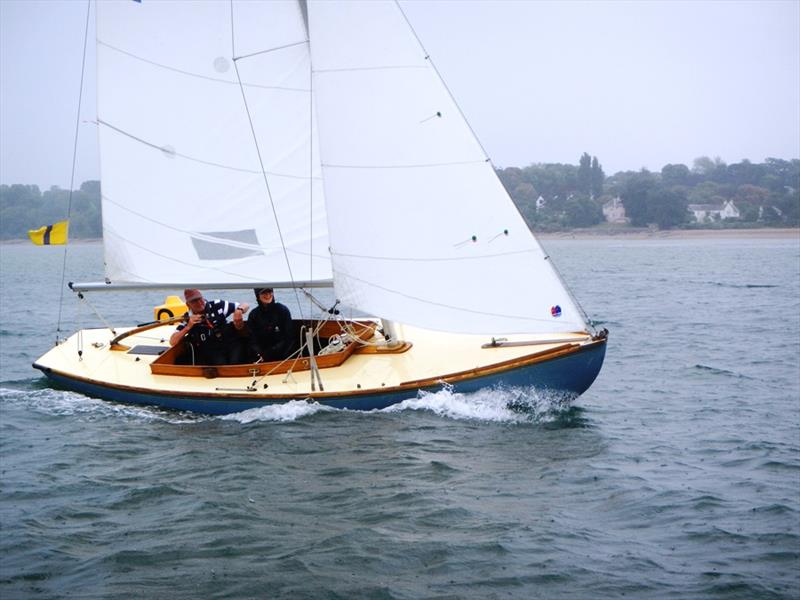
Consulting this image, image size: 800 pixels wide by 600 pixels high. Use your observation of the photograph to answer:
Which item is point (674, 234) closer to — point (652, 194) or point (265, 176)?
point (652, 194)

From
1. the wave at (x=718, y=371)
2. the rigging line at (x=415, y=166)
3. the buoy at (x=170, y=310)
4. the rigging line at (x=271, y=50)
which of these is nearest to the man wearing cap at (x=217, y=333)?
the rigging line at (x=415, y=166)

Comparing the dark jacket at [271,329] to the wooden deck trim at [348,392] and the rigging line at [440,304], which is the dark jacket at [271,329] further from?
the rigging line at [440,304]

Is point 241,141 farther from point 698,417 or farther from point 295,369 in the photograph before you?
point 698,417

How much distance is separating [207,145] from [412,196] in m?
2.82

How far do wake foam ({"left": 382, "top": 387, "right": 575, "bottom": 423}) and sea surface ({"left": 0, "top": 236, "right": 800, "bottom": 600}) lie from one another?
0.03m

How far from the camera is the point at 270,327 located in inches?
503

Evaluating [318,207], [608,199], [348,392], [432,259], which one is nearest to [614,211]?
[608,199]

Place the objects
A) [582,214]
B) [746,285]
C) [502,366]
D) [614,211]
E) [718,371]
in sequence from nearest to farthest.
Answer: [502,366], [718,371], [746,285], [582,214], [614,211]

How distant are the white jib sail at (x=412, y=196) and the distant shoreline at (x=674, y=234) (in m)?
103

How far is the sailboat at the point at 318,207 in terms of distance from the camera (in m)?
11.6

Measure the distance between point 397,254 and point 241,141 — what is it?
2.53 meters

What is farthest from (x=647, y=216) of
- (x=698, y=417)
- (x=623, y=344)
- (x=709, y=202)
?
(x=698, y=417)

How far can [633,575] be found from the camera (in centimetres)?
738

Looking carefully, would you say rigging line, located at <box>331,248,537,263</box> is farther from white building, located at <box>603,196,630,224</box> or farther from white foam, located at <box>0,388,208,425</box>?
white building, located at <box>603,196,630,224</box>
